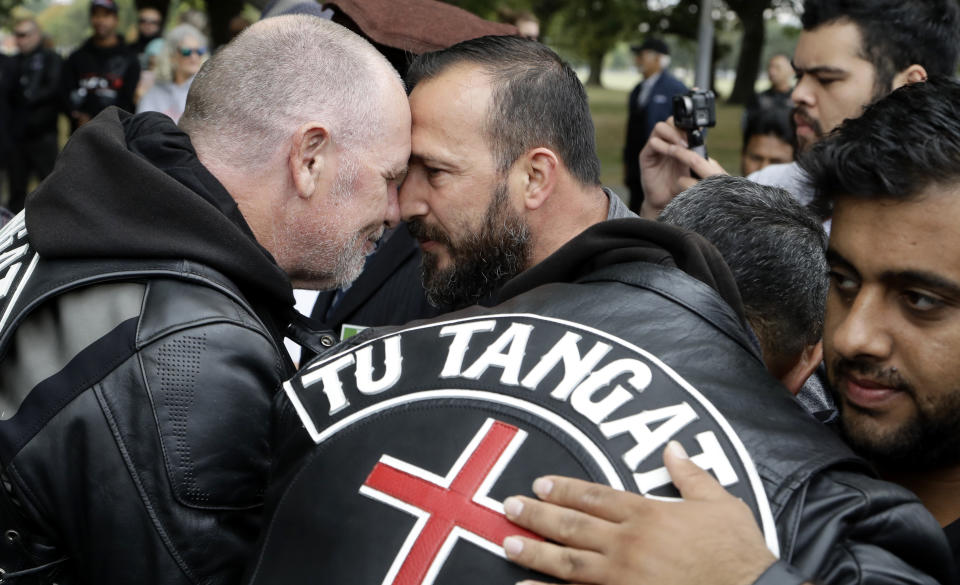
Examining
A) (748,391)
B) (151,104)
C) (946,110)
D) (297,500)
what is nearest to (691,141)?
(946,110)

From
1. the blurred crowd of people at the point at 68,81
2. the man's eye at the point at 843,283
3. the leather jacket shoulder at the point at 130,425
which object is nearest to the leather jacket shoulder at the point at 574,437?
the leather jacket shoulder at the point at 130,425

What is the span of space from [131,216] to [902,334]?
54.5 inches

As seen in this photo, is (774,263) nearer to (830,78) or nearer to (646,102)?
(830,78)

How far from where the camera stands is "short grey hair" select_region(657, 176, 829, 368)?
6.78ft

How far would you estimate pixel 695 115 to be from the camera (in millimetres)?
3434

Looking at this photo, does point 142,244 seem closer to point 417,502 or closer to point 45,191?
point 45,191

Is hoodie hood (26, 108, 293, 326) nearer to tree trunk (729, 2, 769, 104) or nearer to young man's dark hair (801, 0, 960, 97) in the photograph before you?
young man's dark hair (801, 0, 960, 97)

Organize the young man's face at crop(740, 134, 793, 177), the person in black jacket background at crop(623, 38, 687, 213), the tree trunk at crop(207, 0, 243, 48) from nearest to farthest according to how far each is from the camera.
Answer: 1. the young man's face at crop(740, 134, 793, 177)
2. the person in black jacket background at crop(623, 38, 687, 213)
3. the tree trunk at crop(207, 0, 243, 48)

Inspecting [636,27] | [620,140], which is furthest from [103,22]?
[636,27]

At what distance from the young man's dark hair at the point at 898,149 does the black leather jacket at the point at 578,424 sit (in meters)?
0.43

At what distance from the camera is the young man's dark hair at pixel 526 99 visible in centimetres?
257

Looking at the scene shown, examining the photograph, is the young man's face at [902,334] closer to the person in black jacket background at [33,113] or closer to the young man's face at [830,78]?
the young man's face at [830,78]

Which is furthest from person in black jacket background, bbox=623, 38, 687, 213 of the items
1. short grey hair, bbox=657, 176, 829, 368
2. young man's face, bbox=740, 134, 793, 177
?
short grey hair, bbox=657, 176, 829, 368

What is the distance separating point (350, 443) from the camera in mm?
1315
